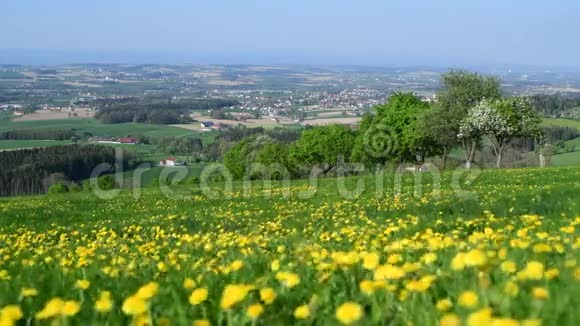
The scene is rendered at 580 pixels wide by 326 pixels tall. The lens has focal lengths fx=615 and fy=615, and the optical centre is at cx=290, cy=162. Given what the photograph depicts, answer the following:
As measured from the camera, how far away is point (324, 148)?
67.4 metres

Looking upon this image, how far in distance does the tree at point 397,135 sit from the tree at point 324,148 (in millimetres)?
A: 5918

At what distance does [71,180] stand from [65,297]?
104 m

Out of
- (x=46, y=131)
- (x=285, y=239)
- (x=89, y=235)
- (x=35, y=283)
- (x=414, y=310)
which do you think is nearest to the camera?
(x=414, y=310)

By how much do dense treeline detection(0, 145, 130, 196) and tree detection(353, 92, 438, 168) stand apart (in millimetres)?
57285

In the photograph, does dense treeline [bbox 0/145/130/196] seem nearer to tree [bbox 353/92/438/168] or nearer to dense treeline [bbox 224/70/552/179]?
dense treeline [bbox 224/70/552/179]

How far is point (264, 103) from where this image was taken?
197375 mm

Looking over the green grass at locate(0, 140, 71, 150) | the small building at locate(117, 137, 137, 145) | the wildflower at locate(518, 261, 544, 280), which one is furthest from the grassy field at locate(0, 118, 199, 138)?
the wildflower at locate(518, 261, 544, 280)

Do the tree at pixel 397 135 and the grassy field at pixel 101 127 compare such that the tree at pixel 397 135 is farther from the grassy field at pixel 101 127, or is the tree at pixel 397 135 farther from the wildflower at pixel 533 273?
the grassy field at pixel 101 127

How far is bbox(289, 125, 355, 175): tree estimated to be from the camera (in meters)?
66.6

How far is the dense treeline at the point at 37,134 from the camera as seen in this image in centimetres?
13438

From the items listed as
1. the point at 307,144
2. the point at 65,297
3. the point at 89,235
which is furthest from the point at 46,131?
the point at 65,297

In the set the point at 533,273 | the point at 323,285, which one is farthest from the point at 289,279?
the point at 533,273

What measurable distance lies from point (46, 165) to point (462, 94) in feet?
254

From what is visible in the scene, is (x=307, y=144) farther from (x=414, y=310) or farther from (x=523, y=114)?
(x=414, y=310)
